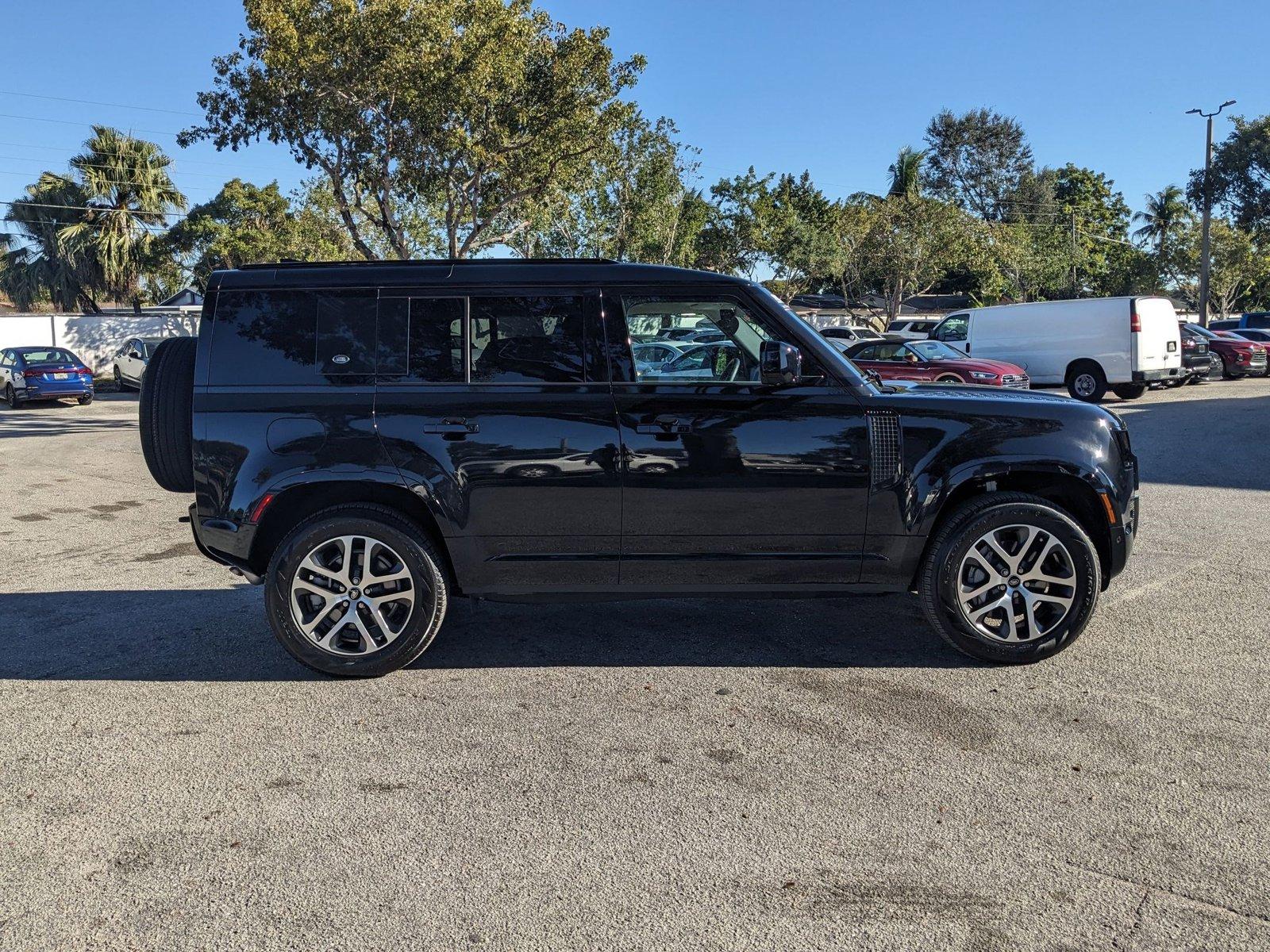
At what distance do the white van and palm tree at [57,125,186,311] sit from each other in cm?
3060

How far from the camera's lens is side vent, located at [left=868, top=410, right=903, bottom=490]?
15.9 ft

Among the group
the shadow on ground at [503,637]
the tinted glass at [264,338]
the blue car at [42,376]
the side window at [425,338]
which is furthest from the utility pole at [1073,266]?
the tinted glass at [264,338]

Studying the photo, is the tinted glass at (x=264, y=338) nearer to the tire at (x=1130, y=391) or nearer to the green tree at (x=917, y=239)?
the tire at (x=1130, y=391)

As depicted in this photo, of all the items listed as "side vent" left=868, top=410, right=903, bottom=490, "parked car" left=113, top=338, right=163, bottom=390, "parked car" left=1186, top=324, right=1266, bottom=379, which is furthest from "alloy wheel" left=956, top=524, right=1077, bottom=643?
"parked car" left=113, top=338, right=163, bottom=390

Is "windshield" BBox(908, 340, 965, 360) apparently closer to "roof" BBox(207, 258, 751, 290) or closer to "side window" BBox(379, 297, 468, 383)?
"roof" BBox(207, 258, 751, 290)

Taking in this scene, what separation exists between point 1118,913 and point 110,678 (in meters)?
4.38

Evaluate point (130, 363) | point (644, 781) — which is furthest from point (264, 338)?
point (130, 363)

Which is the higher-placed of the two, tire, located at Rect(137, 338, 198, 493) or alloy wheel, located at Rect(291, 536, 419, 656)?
tire, located at Rect(137, 338, 198, 493)

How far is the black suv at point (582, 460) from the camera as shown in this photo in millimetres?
4852

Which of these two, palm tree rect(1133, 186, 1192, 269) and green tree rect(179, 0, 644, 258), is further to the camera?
palm tree rect(1133, 186, 1192, 269)

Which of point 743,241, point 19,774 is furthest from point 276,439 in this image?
point 743,241

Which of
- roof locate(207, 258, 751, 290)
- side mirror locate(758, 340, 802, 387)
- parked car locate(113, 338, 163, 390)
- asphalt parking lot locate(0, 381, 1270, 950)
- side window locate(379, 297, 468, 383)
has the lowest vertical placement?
asphalt parking lot locate(0, 381, 1270, 950)

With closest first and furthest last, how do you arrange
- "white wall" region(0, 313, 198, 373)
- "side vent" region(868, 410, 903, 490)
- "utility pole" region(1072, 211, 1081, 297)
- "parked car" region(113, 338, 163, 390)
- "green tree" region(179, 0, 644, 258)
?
"side vent" region(868, 410, 903, 490)
"green tree" region(179, 0, 644, 258)
"parked car" region(113, 338, 163, 390)
"white wall" region(0, 313, 198, 373)
"utility pole" region(1072, 211, 1081, 297)

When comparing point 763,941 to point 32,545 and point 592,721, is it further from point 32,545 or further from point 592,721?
point 32,545
